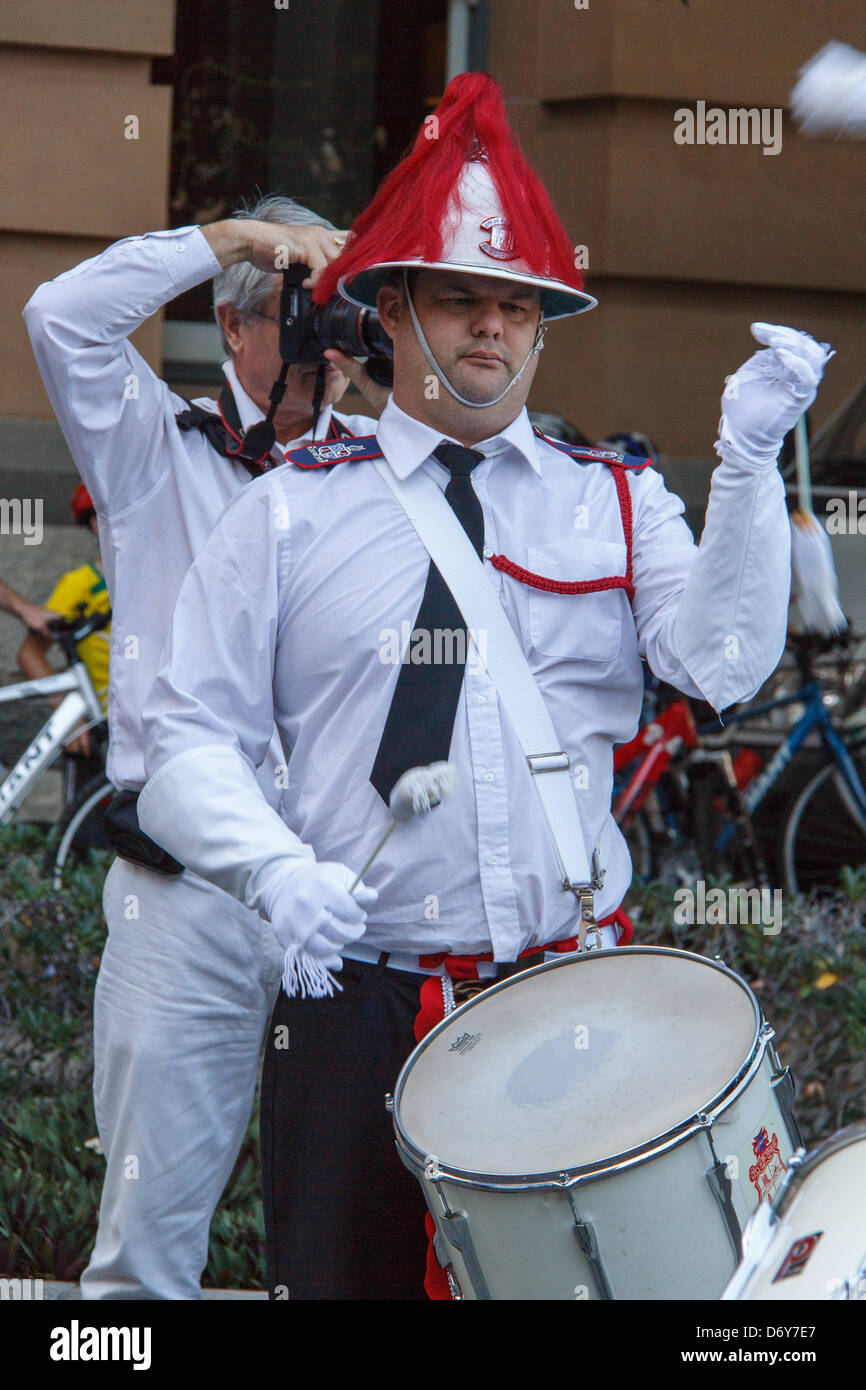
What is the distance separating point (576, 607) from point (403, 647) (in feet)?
0.88

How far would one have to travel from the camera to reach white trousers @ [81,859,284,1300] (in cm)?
293

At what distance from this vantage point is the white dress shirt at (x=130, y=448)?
298cm

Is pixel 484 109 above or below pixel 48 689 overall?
above

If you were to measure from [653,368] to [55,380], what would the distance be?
3376 mm

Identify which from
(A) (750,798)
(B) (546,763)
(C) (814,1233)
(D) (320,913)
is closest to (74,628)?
(A) (750,798)

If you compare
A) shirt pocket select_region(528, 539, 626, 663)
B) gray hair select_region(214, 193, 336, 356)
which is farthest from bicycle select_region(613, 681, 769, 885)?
shirt pocket select_region(528, 539, 626, 663)

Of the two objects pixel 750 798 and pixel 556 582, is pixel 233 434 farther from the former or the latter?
pixel 750 798

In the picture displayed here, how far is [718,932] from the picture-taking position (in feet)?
14.6

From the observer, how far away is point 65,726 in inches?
222

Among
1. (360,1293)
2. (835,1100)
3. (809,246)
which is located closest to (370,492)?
(360,1293)

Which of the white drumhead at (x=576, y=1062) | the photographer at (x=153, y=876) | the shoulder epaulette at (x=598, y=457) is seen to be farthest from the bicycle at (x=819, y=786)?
the white drumhead at (x=576, y=1062)

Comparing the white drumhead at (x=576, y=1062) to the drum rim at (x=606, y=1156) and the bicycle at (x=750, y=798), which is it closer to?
the drum rim at (x=606, y=1156)

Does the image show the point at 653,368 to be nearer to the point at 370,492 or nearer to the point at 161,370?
the point at 161,370

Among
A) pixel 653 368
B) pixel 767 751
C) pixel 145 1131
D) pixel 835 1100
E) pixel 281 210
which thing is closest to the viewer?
pixel 145 1131
